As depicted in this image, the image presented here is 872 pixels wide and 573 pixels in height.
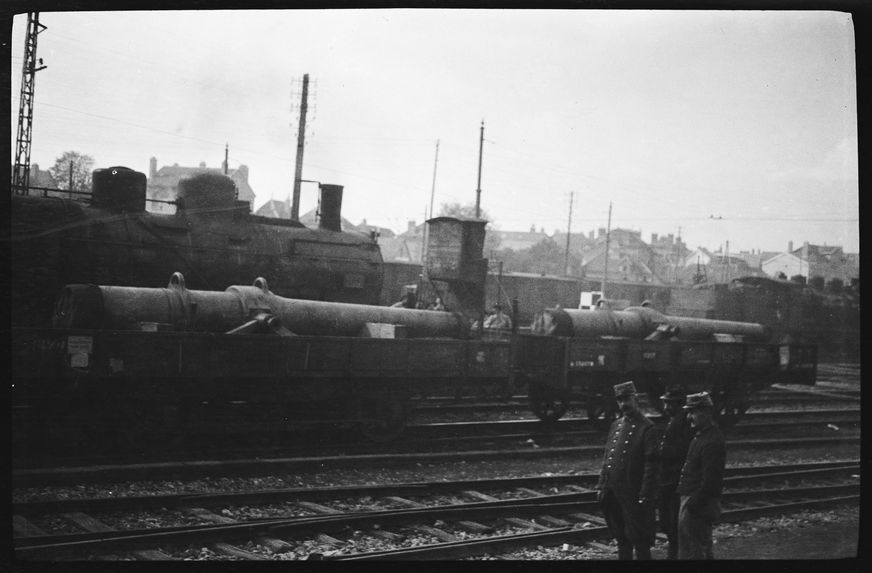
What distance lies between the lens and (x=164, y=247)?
1195 centimetres

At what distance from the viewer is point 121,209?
11.9 metres

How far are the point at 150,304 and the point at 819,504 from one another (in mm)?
9050

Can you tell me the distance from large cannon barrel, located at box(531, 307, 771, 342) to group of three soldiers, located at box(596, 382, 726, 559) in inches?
301

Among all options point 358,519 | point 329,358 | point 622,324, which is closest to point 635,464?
point 358,519

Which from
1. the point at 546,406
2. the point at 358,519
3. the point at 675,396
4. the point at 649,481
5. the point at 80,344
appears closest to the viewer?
the point at 649,481

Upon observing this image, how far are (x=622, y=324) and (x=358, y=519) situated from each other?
29.2ft

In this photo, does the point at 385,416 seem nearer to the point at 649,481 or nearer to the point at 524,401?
the point at 524,401

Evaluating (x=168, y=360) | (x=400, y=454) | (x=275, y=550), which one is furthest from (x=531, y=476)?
Answer: (x=168, y=360)

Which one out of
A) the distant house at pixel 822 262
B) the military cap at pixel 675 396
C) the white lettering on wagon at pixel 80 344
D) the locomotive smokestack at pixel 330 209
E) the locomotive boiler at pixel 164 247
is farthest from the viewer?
the distant house at pixel 822 262

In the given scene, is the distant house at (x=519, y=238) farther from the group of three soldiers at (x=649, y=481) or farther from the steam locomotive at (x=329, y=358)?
the group of three soldiers at (x=649, y=481)

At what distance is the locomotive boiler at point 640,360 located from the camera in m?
13.9

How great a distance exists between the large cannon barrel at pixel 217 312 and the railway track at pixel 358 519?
296 centimetres

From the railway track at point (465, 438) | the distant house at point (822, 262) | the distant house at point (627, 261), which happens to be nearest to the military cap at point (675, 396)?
the railway track at point (465, 438)

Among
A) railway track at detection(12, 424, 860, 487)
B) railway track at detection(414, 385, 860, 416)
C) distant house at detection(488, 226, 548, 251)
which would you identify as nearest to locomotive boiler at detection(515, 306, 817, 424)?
railway track at detection(414, 385, 860, 416)
